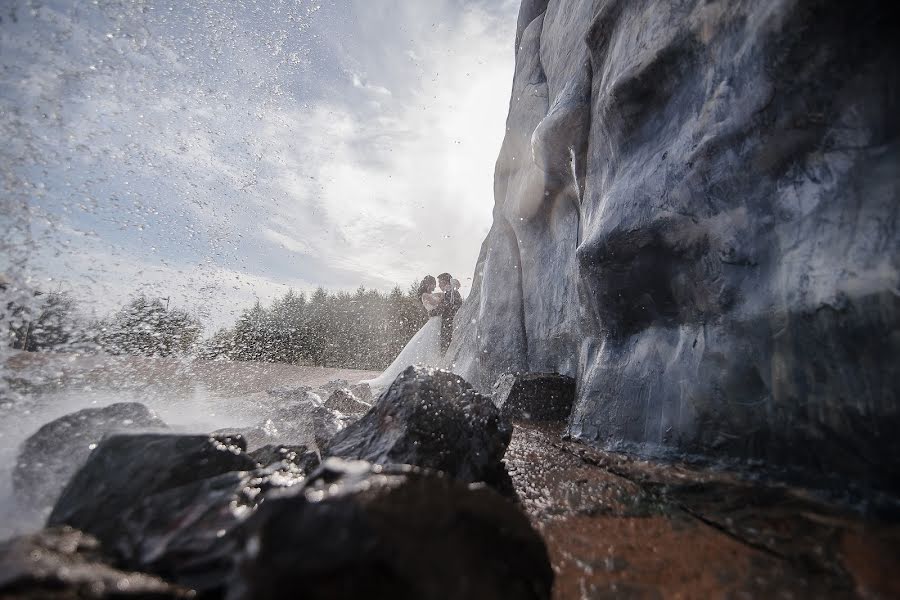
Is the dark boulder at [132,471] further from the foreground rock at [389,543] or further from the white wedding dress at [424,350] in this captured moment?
the white wedding dress at [424,350]

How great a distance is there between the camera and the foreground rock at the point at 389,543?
0.63 metres

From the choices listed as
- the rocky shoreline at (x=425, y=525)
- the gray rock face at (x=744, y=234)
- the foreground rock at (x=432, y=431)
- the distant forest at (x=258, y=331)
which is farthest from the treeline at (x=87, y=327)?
the gray rock face at (x=744, y=234)

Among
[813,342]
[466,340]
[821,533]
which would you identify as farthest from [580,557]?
[466,340]

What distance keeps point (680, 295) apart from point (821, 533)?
1.50 metres

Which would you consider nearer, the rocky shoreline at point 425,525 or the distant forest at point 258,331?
the rocky shoreline at point 425,525

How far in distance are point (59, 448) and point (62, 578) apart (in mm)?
1800

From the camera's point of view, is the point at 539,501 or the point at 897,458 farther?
the point at 539,501

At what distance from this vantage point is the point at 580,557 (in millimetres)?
1249

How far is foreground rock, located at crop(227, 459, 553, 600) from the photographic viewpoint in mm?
628

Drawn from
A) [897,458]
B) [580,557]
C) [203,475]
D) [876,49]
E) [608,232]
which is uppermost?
[876,49]

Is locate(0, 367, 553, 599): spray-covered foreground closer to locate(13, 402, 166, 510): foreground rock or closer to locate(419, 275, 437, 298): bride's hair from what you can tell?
locate(13, 402, 166, 510): foreground rock

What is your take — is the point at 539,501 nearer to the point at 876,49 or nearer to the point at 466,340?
the point at 876,49

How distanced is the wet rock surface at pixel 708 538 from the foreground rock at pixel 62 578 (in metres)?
1.02

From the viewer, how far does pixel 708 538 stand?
1.32m
